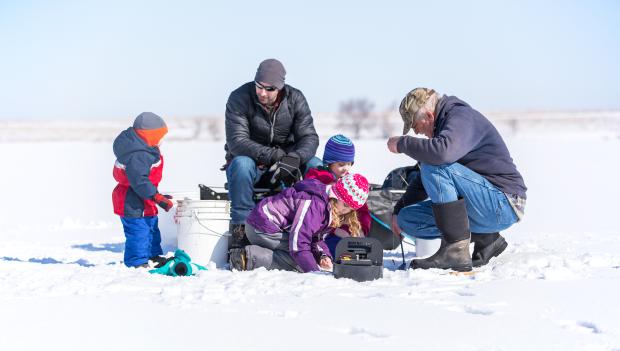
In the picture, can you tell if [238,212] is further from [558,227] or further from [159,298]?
[558,227]

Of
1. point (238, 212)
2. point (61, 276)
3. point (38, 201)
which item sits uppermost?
point (238, 212)

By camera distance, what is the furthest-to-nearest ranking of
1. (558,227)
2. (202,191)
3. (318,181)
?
(558,227) < (202,191) < (318,181)

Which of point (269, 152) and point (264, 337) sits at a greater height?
point (269, 152)

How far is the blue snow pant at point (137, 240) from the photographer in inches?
179

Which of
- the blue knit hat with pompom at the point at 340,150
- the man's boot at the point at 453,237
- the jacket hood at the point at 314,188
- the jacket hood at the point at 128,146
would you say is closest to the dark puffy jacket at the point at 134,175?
the jacket hood at the point at 128,146

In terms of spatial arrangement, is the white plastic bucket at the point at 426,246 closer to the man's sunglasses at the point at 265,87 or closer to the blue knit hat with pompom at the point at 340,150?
the blue knit hat with pompom at the point at 340,150

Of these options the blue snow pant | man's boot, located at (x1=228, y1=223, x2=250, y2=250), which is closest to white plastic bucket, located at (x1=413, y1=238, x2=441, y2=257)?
man's boot, located at (x1=228, y1=223, x2=250, y2=250)

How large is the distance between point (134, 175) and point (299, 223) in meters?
1.18

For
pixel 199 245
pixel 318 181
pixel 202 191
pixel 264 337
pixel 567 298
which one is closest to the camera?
pixel 264 337

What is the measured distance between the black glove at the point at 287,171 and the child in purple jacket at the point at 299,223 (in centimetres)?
42

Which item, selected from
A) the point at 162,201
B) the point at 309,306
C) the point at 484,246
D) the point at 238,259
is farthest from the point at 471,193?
the point at 162,201

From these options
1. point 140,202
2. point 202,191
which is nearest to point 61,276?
point 140,202

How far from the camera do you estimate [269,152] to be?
4738mm

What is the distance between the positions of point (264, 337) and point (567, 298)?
54.8 inches
